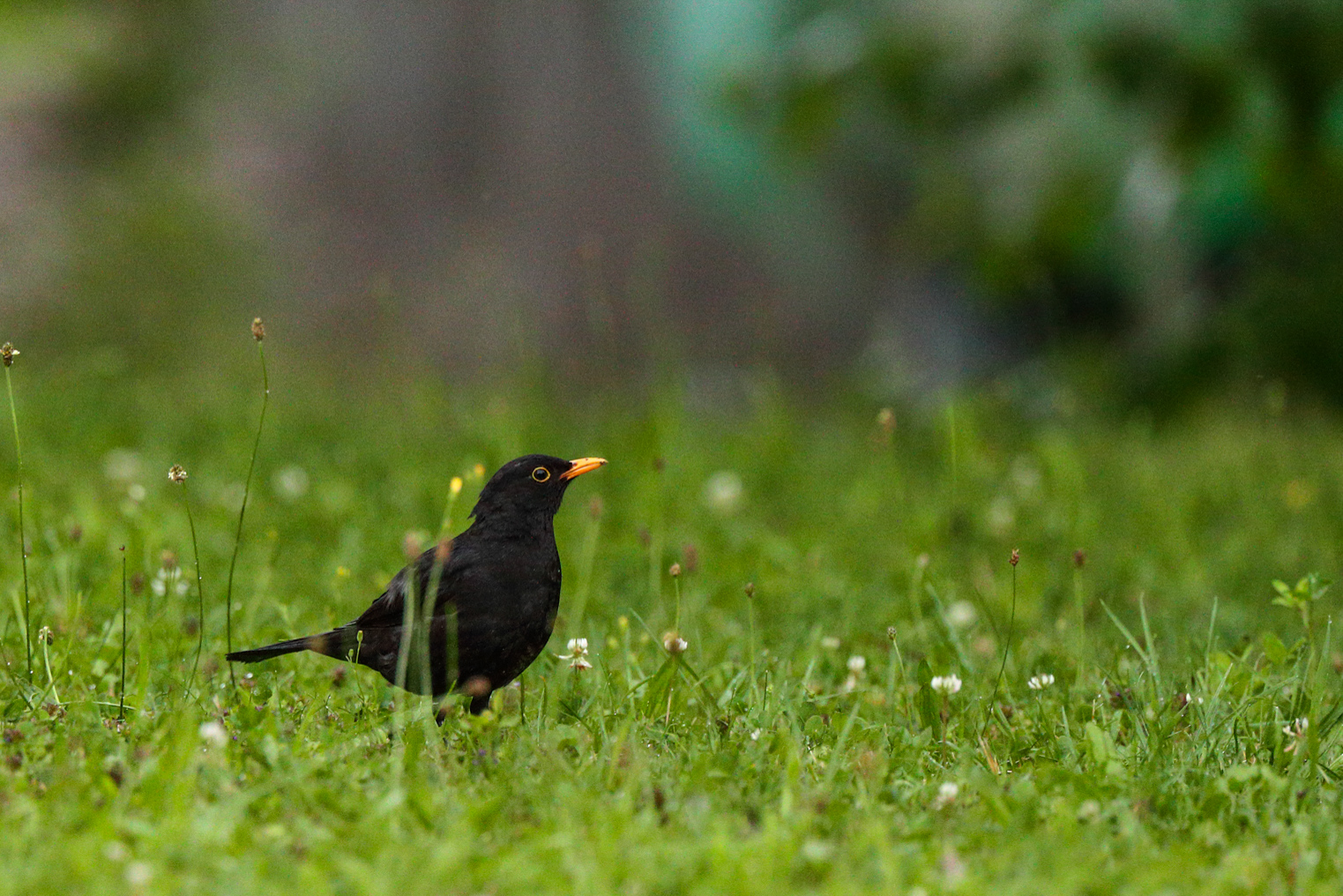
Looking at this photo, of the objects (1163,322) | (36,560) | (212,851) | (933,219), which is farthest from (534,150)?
(212,851)

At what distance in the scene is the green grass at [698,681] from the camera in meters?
2.17

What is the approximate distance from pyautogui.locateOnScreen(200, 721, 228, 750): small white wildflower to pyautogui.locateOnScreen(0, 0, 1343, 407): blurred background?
487 centimetres

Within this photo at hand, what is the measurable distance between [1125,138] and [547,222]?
434 cm

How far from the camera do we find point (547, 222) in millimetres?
9281

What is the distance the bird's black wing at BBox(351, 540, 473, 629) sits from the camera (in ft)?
9.54

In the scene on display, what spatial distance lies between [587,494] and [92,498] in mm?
1844

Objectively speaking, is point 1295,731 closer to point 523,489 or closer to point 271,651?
point 523,489

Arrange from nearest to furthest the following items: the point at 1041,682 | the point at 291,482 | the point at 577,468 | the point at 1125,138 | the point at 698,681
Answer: the point at 698,681 < the point at 577,468 < the point at 1041,682 < the point at 291,482 < the point at 1125,138

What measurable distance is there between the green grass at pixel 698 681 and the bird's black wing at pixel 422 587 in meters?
0.19

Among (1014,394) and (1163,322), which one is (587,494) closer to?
(1014,394)

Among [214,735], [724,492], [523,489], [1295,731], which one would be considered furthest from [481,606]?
[724,492]

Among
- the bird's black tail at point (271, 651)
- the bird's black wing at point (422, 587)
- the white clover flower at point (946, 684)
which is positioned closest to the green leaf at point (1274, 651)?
the white clover flower at point (946, 684)

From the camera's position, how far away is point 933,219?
7.08 m

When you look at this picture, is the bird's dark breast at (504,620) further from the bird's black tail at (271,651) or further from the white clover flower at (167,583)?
the white clover flower at (167,583)
